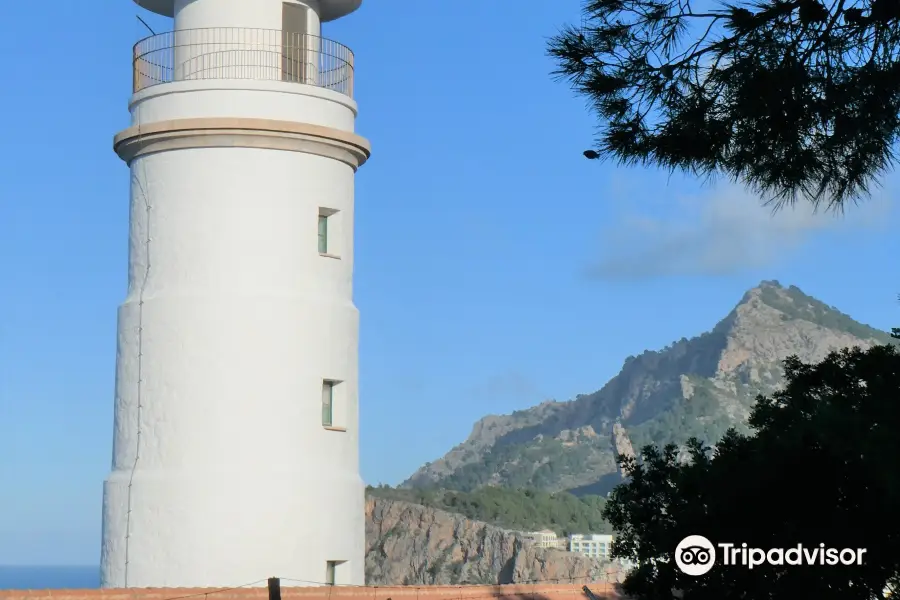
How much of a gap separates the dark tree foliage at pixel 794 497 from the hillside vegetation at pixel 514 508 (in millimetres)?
74421

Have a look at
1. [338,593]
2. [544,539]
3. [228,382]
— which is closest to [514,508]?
[544,539]

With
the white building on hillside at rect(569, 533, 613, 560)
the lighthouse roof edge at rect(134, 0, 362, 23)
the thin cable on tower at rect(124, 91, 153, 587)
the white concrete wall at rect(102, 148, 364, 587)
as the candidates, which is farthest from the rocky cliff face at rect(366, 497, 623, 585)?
the thin cable on tower at rect(124, 91, 153, 587)

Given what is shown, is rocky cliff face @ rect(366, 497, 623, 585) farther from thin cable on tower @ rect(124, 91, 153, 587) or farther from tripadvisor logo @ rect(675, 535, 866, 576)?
tripadvisor logo @ rect(675, 535, 866, 576)

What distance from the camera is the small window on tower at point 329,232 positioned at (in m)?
14.6

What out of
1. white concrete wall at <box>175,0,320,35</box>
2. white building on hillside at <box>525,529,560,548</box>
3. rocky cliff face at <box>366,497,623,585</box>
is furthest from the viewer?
white building on hillside at <box>525,529,560,548</box>

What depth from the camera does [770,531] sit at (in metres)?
9.80

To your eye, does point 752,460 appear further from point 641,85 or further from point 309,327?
point 309,327

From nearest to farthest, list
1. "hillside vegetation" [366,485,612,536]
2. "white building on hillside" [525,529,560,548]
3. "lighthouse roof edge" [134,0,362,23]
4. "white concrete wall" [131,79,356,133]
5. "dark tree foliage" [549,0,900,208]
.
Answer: "dark tree foliage" [549,0,900,208]
"white concrete wall" [131,79,356,133]
"lighthouse roof edge" [134,0,362,23]
"white building on hillside" [525,529,560,548]
"hillside vegetation" [366,485,612,536]

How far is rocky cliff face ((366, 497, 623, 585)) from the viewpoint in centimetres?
7719

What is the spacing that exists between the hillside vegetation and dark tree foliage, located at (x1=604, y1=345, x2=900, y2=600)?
7442cm

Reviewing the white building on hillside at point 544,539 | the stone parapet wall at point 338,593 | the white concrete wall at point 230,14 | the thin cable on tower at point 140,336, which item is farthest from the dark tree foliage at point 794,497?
the white building on hillside at point 544,539

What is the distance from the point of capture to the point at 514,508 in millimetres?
96188

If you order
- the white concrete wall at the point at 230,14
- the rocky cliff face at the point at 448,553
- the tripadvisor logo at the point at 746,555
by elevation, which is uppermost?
the white concrete wall at the point at 230,14

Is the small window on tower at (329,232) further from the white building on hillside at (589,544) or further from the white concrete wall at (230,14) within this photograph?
the white building on hillside at (589,544)
